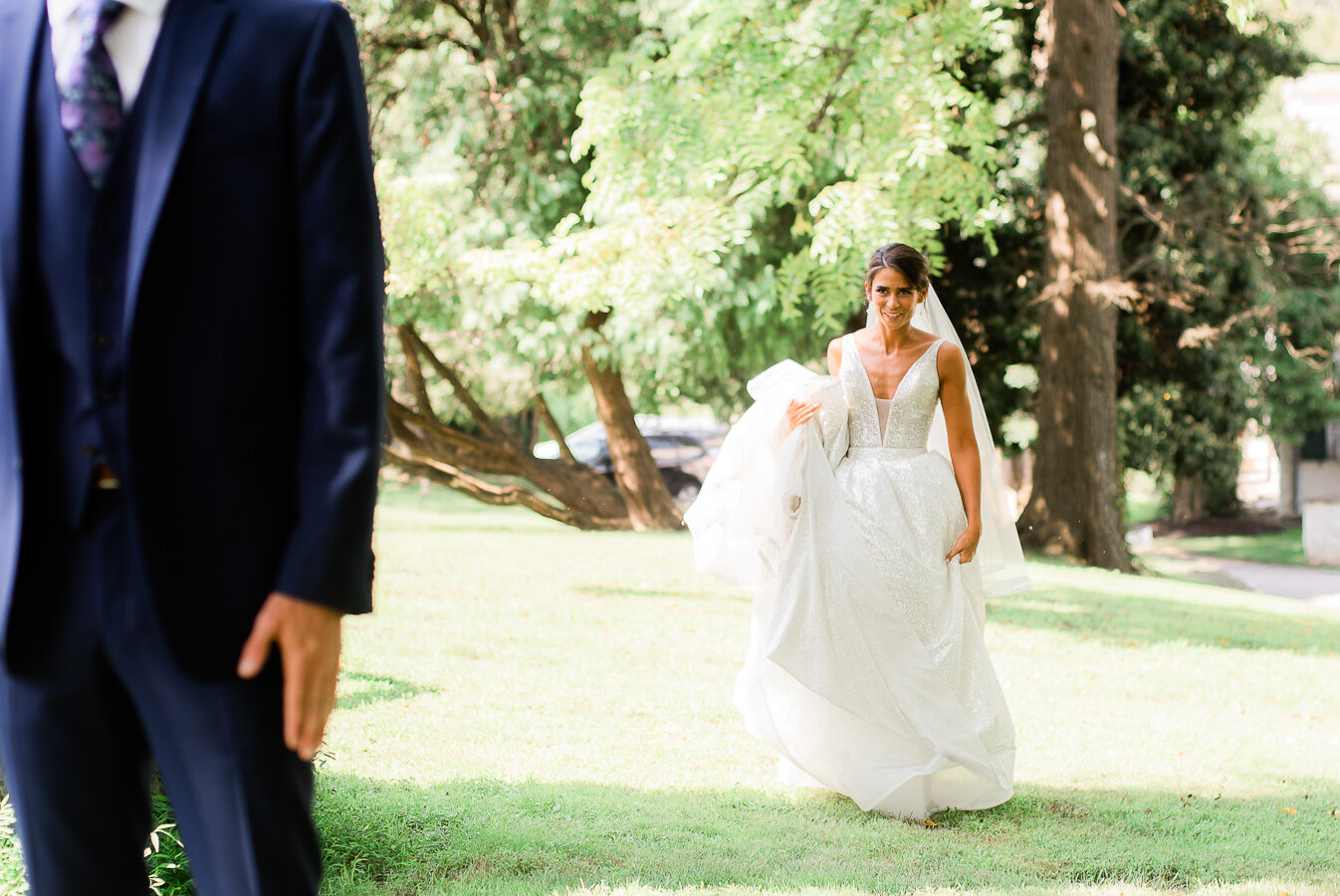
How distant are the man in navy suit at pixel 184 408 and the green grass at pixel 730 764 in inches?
107

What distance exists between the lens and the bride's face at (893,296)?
5211 mm

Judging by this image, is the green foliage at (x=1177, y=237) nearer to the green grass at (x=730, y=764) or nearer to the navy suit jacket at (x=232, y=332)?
the green grass at (x=730, y=764)

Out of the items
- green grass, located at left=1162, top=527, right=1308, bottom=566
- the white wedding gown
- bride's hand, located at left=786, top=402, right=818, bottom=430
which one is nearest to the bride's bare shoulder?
the white wedding gown

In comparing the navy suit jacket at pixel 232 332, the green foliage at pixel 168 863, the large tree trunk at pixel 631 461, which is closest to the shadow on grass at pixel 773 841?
the green foliage at pixel 168 863

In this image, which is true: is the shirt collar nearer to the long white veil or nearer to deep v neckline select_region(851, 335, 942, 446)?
deep v neckline select_region(851, 335, 942, 446)

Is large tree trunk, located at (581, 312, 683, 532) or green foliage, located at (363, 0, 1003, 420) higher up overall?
green foliage, located at (363, 0, 1003, 420)

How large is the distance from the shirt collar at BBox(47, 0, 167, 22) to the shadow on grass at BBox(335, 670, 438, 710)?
18.1ft

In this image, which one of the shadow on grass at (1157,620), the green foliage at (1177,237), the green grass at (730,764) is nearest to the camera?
the green grass at (730,764)

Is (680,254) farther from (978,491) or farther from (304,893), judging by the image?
(304,893)

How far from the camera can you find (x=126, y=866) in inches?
66.0

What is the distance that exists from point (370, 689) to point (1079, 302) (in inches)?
418

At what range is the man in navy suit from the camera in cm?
154

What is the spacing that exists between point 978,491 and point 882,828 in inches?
55.9

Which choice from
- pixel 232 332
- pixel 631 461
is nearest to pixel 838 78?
pixel 631 461
